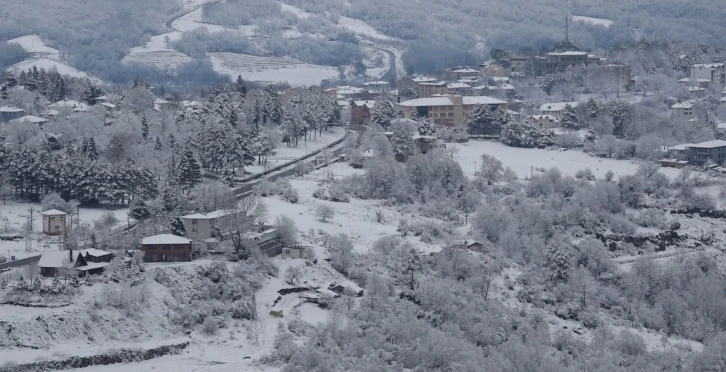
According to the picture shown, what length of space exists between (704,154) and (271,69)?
42.1 metres

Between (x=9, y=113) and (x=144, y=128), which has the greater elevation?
(x=9, y=113)

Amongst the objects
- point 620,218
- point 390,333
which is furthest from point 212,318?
point 620,218

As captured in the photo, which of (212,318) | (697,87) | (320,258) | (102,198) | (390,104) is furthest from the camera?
(697,87)

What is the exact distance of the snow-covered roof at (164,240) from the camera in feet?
112

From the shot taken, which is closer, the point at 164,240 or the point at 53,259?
the point at 53,259

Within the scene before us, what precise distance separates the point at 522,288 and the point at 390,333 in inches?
271

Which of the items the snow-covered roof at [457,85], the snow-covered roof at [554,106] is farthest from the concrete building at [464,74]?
the snow-covered roof at [554,106]

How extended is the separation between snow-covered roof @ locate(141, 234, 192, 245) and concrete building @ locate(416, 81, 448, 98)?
3689cm

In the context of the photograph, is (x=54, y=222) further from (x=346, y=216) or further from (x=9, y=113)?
(x=9, y=113)

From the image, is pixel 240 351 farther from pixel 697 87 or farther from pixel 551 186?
pixel 697 87

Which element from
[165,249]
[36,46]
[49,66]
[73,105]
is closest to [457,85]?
[73,105]

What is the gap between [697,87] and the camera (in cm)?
7331

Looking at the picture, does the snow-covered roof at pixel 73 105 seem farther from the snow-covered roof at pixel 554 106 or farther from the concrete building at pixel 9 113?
the snow-covered roof at pixel 554 106

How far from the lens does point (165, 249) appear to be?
34.0 meters
